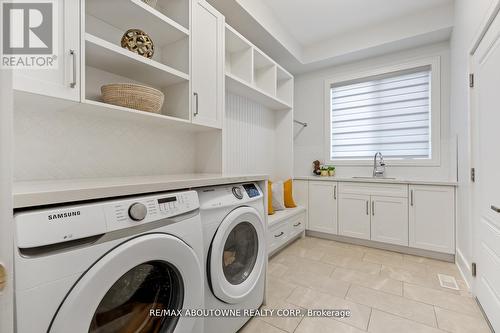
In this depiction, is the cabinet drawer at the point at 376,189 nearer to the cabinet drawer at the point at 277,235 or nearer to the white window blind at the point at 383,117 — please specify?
the white window blind at the point at 383,117

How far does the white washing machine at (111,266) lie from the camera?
0.58 m

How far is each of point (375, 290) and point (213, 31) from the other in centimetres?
250

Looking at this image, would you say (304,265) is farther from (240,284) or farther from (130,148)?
(130,148)

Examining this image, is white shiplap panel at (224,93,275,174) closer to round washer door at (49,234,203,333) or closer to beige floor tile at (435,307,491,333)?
round washer door at (49,234,203,333)

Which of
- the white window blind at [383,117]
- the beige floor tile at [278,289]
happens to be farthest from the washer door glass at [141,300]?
the white window blind at [383,117]

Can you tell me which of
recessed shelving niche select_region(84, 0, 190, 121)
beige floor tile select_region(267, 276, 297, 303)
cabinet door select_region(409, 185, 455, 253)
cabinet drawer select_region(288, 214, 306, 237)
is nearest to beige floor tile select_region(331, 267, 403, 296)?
beige floor tile select_region(267, 276, 297, 303)

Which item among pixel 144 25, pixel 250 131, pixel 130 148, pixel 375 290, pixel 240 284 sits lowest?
pixel 375 290

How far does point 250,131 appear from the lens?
113 inches

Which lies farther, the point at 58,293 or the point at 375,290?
the point at 375,290

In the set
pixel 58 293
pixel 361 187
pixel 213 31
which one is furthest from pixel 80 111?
pixel 361 187

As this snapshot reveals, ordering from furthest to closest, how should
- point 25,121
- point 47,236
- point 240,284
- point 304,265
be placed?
point 304,265, point 240,284, point 25,121, point 47,236

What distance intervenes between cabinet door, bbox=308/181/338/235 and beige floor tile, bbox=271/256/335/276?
0.78 metres

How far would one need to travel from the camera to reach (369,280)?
2031 mm

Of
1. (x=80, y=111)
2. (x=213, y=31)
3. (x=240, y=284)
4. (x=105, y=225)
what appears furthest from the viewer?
(x=213, y=31)
